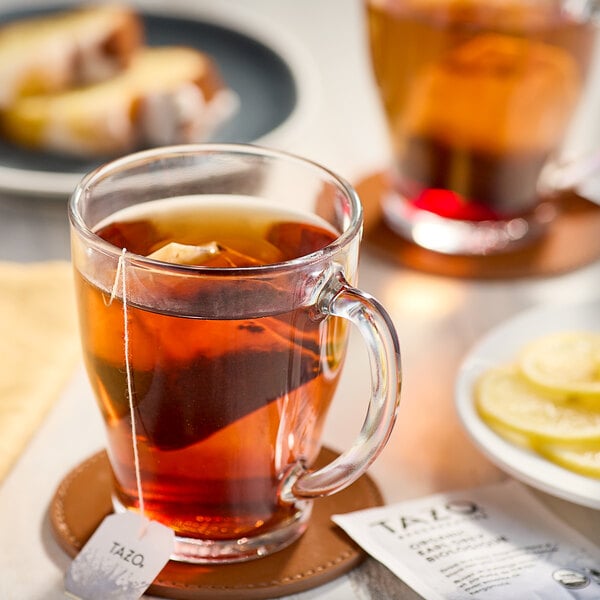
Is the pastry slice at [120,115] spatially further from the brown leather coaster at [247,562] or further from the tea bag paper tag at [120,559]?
the tea bag paper tag at [120,559]

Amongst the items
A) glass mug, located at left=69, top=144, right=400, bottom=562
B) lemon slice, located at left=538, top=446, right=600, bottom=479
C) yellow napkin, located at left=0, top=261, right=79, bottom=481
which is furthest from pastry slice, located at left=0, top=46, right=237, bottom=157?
lemon slice, located at left=538, top=446, right=600, bottom=479

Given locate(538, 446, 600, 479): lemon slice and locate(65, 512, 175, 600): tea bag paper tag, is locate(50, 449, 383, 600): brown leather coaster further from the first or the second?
locate(538, 446, 600, 479): lemon slice

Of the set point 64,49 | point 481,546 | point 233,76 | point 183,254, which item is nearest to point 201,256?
point 183,254

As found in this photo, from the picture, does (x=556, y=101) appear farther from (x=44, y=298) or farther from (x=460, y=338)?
(x=44, y=298)

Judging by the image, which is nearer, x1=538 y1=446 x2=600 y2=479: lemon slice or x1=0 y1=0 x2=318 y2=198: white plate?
x1=538 y1=446 x2=600 y2=479: lemon slice

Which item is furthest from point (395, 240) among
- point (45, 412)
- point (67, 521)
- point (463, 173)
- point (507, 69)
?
point (67, 521)

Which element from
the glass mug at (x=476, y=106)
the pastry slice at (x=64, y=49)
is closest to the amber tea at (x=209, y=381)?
the glass mug at (x=476, y=106)
